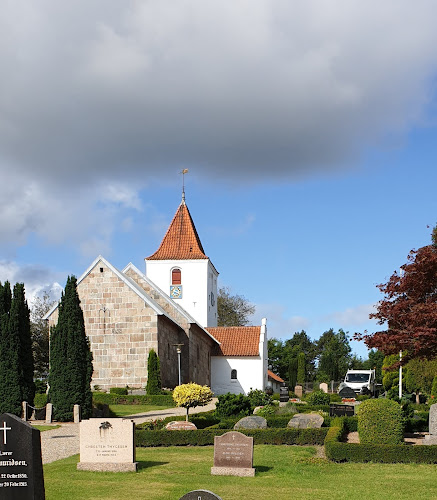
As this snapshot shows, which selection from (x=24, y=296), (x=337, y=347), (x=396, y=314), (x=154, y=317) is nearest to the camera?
(x=396, y=314)

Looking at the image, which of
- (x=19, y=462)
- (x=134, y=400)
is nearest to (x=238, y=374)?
(x=134, y=400)

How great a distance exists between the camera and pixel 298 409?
86.1 ft

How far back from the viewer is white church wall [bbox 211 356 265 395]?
164ft

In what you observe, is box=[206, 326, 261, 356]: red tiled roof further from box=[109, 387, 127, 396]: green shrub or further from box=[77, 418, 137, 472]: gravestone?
box=[77, 418, 137, 472]: gravestone

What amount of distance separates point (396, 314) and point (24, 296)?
12559mm

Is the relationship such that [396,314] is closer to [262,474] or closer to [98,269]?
[262,474]

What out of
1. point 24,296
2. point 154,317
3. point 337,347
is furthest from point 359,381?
point 337,347

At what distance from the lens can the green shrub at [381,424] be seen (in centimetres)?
1677

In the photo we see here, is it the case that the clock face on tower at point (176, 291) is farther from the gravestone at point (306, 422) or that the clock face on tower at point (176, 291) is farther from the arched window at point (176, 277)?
the gravestone at point (306, 422)

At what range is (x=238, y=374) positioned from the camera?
50281mm

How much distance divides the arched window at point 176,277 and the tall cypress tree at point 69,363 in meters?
30.0

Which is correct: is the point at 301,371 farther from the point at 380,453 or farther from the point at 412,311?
the point at 380,453

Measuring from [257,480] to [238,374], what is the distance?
37.7 metres

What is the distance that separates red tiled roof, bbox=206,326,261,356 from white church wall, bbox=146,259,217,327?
116 inches
